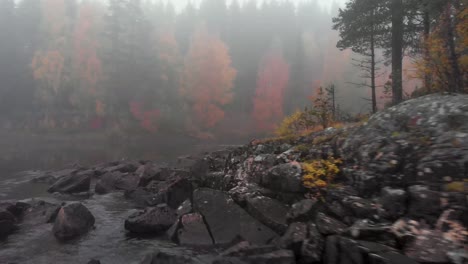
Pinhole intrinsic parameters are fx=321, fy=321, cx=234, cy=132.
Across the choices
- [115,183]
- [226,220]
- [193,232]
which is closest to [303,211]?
[226,220]

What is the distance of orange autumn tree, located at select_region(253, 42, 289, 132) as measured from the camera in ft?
191

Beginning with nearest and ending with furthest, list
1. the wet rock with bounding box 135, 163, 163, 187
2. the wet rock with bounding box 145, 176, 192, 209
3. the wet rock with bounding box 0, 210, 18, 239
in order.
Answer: the wet rock with bounding box 0, 210, 18, 239, the wet rock with bounding box 145, 176, 192, 209, the wet rock with bounding box 135, 163, 163, 187

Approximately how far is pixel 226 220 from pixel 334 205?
3862 millimetres

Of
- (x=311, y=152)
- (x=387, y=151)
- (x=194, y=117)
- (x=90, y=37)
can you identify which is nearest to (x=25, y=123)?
(x=90, y=37)

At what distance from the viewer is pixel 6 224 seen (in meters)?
11.8

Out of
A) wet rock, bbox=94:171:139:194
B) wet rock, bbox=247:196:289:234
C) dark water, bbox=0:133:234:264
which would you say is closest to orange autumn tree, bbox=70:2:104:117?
dark water, bbox=0:133:234:264

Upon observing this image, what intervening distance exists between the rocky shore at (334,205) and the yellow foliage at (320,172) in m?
0.21

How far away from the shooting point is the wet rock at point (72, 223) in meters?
11.3

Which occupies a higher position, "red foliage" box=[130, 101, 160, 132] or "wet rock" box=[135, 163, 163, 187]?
"red foliage" box=[130, 101, 160, 132]

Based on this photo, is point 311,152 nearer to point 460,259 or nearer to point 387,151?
point 387,151

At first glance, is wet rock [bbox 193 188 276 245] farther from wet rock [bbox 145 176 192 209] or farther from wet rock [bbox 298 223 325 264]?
wet rock [bbox 145 176 192 209]

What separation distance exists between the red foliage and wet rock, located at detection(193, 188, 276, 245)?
35191 millimetres

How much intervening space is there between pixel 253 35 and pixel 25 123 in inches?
1933

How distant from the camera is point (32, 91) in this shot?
2062 inches
